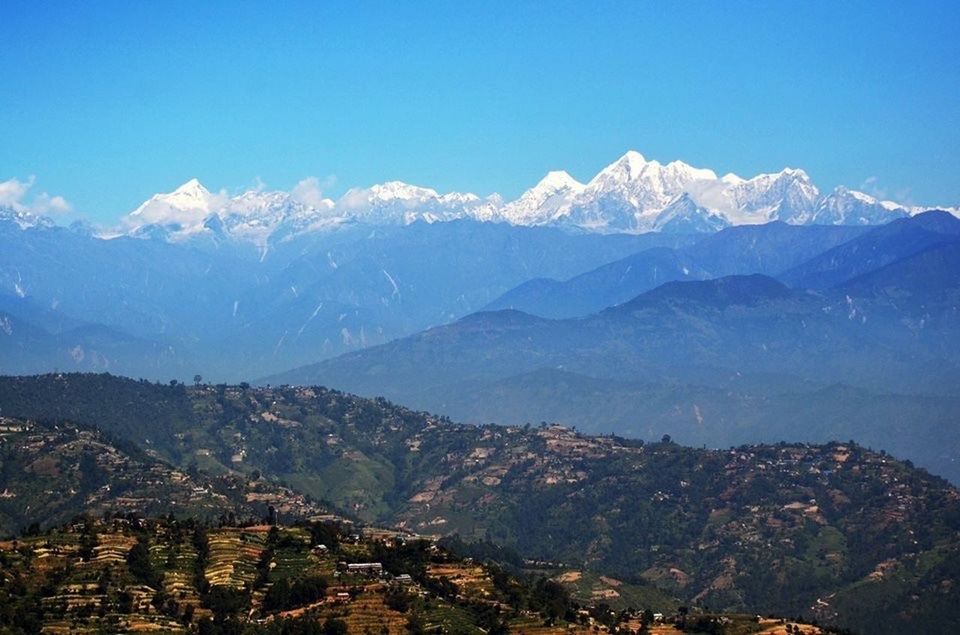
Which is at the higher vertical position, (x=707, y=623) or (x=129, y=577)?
(x=129, y=577)

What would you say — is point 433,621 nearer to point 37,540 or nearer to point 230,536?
point 230,536

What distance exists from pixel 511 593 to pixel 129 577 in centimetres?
3455

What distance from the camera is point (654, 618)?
143750mm

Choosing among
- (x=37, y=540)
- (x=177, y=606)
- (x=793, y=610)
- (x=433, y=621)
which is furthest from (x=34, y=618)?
(x=793, y=610)

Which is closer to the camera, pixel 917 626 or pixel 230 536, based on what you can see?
pixel 230 536

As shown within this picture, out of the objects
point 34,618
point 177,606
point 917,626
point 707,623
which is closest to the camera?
point 34,618

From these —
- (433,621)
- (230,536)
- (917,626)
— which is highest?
(230,536)

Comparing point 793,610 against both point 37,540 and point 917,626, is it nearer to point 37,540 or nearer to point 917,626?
point 917,626

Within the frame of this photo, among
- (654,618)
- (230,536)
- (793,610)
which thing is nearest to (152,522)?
(230,536)

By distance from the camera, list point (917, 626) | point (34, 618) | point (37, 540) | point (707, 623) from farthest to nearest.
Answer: point (917, 626), point (707, 623), point (37, 540), point (34, 618)

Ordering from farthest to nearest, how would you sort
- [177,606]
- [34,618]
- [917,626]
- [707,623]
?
[917,626]
[707,623]
[177,606]
[34,618]

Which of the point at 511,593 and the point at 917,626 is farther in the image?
the point at 917,626

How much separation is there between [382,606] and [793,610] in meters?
93.8

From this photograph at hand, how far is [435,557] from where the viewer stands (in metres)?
143
